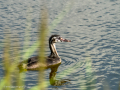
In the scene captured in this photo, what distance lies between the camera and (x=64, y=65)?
39.6 feet

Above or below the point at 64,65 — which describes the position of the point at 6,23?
above

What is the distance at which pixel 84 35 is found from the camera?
15.7 metres

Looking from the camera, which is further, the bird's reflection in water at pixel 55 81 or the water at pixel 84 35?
the water at pixel 84 35

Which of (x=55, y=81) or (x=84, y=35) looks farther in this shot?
(x=84, y=35)

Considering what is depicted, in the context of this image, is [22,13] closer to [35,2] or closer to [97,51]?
[35,2]

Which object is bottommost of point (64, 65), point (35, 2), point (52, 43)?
point (64, 65)

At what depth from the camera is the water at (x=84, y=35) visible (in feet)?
33.2

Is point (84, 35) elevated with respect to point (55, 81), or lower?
elevated

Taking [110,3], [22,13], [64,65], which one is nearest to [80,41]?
[64,65]

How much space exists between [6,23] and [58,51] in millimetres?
5635

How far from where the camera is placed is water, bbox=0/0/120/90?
10125mm

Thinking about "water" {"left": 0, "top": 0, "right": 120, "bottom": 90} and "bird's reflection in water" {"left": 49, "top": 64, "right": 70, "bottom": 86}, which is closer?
"bird's reflection in water" {"left": 49, "top": 64, "right": 70, "bottom": 86}

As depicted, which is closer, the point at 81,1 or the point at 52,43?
the point at 52,43

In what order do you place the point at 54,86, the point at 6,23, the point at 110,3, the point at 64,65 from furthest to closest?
the point at 110,3 < the point at 6,23 < the point at 64,65 < the point at 54,86
